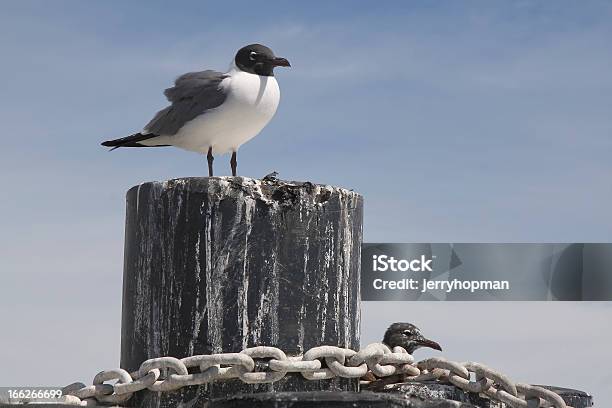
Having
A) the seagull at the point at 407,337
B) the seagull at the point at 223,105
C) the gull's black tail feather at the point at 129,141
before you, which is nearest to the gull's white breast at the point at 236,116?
the seagull at the point at 223,105

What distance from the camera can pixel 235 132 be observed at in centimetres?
629

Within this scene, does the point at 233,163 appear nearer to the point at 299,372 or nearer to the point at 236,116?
the point at 236,116

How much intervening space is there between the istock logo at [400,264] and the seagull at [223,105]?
4.29m

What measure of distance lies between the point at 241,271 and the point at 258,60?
3.04 metres

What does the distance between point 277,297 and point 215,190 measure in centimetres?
46

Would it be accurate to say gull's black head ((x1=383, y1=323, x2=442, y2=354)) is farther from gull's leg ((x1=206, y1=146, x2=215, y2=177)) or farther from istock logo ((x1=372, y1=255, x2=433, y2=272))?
istock logo ((x1=372, y1=255, x2=433, y2=272))

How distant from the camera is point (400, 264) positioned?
424 inches

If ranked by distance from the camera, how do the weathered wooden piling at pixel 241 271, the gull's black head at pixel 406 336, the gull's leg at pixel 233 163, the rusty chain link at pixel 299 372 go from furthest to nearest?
the gull's leg at pixel 233 163, the gull's black head at pixel 406 336, the weathered wooden piling at pixel 241 271, the rusty chain link at pixel 299 372

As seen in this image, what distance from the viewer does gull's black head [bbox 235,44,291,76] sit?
6418mm

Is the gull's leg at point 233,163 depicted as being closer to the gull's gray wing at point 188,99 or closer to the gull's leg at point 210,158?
the gull's leg at point 210,158

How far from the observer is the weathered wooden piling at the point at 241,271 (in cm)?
365

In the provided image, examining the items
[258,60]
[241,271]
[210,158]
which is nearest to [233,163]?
[210,158]

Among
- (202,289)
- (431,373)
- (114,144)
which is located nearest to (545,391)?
(431,373)

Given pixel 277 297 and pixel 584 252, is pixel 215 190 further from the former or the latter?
pixel 584 252
